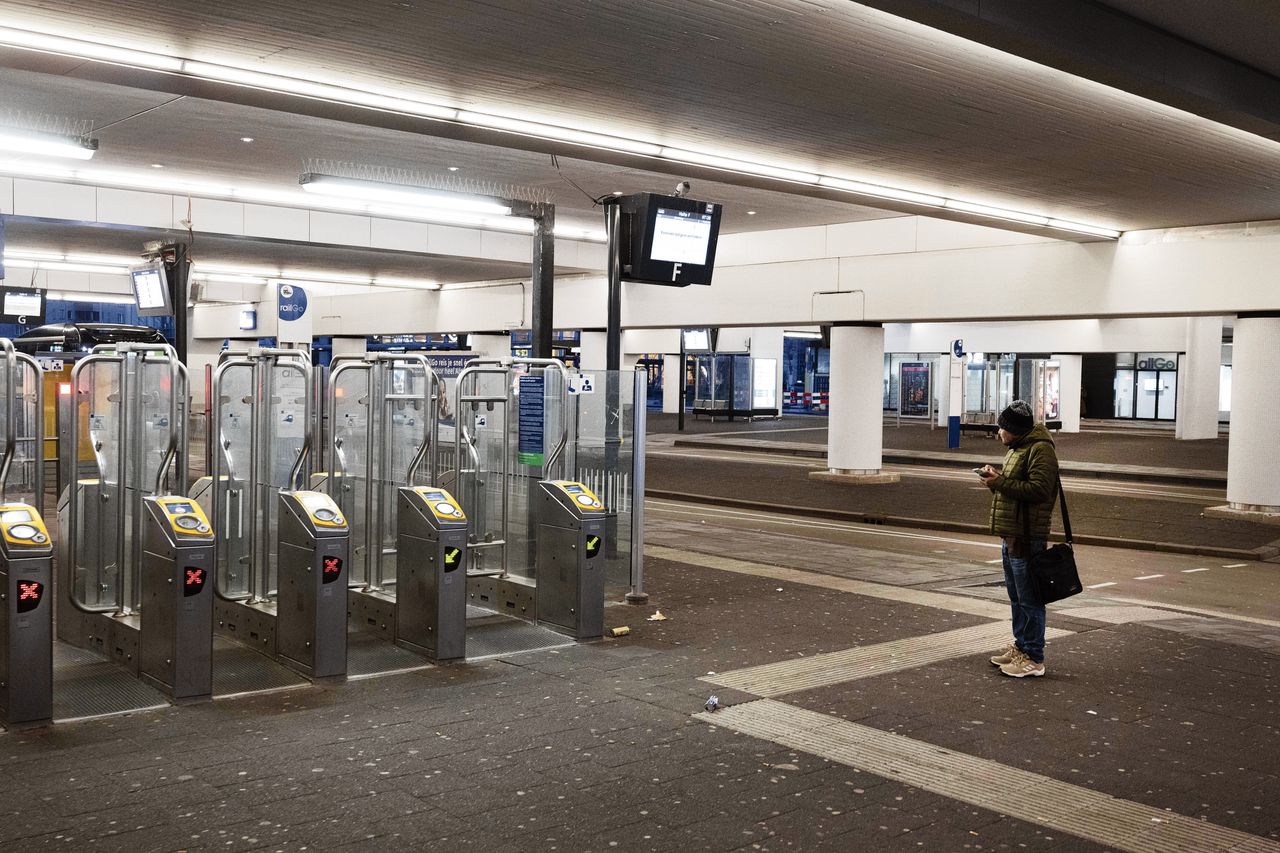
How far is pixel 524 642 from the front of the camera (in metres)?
8.41

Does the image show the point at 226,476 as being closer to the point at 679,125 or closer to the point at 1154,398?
the point at 679,125

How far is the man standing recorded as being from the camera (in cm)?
745

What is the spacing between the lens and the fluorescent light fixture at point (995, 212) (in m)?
13.7

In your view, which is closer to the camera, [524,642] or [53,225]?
[524,642]

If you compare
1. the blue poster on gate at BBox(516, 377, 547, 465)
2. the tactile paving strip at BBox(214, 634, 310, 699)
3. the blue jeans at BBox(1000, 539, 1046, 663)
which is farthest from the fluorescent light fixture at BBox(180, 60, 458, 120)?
the blue jeans at BBox(1000, 539, 1046, 663)

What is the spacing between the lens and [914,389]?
47750mm

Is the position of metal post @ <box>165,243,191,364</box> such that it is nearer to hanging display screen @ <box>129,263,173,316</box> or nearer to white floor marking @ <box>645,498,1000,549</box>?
hanging display screen @ <box>129,263,173,316</box>

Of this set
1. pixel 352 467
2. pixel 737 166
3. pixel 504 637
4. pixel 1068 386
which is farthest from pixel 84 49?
pixel 1068 386

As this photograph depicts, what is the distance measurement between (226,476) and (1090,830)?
6328 mm

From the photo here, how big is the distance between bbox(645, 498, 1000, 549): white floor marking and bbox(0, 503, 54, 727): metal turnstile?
10987 millimetres

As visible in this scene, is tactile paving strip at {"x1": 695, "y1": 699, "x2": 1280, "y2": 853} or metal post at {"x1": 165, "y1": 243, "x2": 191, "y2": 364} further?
metal post at {"x1": 165, "y1": 243, "x2": 191, "y2": 364}

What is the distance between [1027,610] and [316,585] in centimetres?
452

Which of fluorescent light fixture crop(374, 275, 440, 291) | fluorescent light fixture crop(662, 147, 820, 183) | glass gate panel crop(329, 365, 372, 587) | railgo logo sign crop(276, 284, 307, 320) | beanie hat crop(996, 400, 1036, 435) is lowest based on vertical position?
glass gate panel crop(329, 365, 372, 587)

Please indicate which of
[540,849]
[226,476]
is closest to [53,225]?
[226,476]
